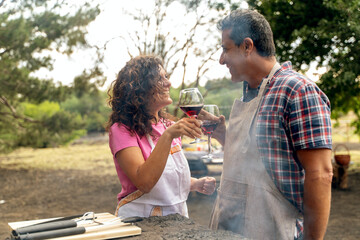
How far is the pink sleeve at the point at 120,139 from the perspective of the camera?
1.94 meters

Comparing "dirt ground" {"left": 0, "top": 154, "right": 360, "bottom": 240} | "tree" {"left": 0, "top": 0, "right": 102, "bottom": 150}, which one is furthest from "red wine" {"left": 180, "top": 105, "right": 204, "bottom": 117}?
"tree" {"left": 0, "top": 0, "right": 102, "bottom": 150}

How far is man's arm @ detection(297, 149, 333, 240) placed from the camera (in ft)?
5.37

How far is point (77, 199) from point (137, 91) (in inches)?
245

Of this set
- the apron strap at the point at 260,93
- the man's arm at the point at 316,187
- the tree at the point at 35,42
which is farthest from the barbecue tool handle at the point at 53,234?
the tree at the point at 35,42

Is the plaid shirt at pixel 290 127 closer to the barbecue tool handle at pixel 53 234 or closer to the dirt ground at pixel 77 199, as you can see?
the barbecue tool handle at pixel 53 234

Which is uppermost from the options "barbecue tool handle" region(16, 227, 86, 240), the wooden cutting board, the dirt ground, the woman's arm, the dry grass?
the woman's arm

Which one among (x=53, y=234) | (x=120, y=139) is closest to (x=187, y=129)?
(x=120, y=139)

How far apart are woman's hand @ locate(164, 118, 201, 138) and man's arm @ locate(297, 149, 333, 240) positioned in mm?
451

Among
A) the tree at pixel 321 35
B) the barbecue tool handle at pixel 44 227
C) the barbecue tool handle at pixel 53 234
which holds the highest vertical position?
the tree at pixel 321 35

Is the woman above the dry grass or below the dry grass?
above

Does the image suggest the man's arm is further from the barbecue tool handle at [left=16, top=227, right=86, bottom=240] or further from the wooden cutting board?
the barbecue tool handle at [left=16, top=227, right=86, bottom=240]

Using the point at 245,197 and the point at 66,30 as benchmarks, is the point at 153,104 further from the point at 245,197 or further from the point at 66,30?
the point at 66,30

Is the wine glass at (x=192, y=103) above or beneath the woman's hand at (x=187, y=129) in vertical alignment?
above

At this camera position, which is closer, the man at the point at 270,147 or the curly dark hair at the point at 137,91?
the man at the point at 270,147
